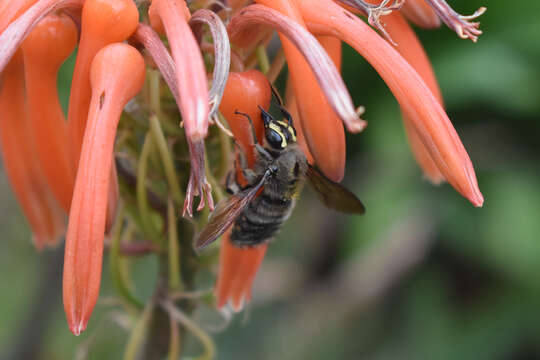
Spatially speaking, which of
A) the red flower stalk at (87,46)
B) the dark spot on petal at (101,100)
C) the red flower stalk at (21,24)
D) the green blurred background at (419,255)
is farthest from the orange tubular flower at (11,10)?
the green blurred background at (419,255)

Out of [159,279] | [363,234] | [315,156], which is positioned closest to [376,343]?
[363,234]

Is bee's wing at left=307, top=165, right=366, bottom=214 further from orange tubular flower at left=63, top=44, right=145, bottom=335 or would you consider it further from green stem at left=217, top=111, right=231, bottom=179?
orange tubular flower at left=63, top=44, right=145, bottom=335

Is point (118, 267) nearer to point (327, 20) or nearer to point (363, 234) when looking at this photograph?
point (327, 20)

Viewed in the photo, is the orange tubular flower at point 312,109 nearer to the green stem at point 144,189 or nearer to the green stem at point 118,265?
the green stem at point 144,189

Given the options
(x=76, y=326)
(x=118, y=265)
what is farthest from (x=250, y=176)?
(x=76, y=326)

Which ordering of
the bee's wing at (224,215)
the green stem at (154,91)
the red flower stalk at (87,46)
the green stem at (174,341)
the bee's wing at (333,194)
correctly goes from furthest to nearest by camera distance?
the green stem at (174,341) → the bee's wing at (333,194) → the green stem at (154,91) → the bee's wing at (224,215) → the red flower stalk at (87,46)
